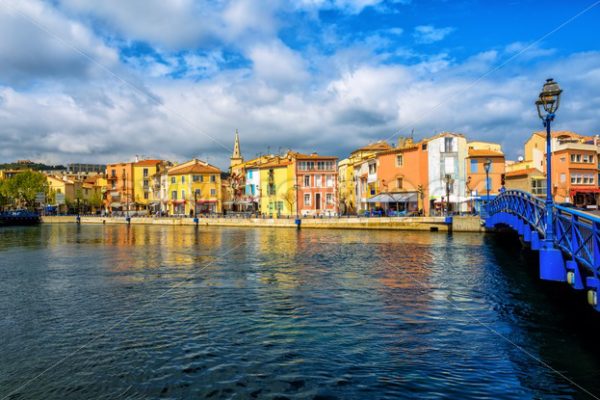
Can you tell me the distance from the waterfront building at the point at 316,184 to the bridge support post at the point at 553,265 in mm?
71055

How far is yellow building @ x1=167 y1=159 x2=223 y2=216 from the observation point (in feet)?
350

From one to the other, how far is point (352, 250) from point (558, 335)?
25.1 m

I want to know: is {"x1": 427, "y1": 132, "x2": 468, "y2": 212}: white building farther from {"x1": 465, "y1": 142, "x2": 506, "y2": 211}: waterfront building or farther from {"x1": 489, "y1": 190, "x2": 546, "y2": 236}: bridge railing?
{"x1": 489, "y1": 190, "x2": 546, "y2": 236}: bridge railing

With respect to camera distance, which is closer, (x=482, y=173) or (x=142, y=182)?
(x=482, y=173)

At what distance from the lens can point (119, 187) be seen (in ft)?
429

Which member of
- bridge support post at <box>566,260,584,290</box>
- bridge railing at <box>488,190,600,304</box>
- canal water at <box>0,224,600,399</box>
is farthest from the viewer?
bridge support post at <box>566,260,584,290</box>

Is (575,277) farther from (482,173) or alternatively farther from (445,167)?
(482,173)

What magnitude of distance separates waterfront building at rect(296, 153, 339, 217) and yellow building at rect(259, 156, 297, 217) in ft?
4.71

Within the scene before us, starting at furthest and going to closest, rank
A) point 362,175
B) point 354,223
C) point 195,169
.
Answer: point 195,169, point 362,175, point 354,223

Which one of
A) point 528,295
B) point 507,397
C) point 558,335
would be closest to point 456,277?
point 528,295

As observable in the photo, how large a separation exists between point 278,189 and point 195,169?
84.0ft

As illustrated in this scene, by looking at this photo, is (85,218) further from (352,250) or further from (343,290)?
(343,290)

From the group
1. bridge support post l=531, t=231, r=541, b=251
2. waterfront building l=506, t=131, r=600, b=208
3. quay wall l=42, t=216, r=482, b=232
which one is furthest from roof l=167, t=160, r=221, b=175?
bridge support post l=531, t=231, r=541, b=251

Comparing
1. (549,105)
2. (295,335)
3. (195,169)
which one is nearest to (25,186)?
(195,169)
